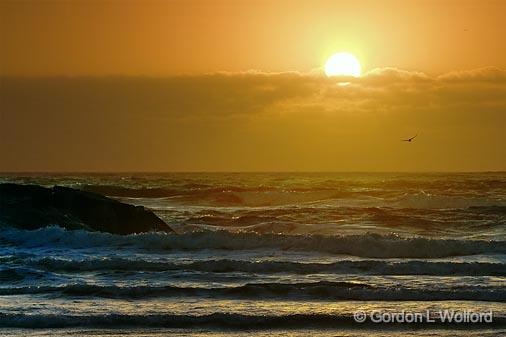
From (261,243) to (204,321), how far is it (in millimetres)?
11148

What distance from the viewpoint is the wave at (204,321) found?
46.2 feet

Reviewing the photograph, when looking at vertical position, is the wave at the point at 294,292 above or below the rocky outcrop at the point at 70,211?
below

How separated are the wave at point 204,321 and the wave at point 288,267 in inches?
219

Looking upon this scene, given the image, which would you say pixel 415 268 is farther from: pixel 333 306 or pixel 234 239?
pixel 234 239

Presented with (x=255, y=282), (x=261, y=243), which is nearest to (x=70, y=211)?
(x=261, y=243)

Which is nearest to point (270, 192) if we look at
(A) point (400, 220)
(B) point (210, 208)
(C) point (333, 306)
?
(B) point (210, 208)

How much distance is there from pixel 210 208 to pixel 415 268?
27123mm

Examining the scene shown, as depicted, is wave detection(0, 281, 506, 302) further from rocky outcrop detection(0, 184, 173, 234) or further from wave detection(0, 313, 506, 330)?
rocky outcrop detection(0, 184, 173, 234)

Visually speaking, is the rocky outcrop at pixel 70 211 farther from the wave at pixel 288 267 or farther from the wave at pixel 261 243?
the wave at pixel 288 267

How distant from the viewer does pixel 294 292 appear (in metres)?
17.1

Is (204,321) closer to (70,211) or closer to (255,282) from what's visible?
(255,282)

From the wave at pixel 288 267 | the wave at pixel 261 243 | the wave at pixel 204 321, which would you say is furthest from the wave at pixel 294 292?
A: the wave at pixel 261 243

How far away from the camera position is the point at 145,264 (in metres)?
21.2

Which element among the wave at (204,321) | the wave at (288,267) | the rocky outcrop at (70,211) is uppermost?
the rocky outcrop at (70,211)
